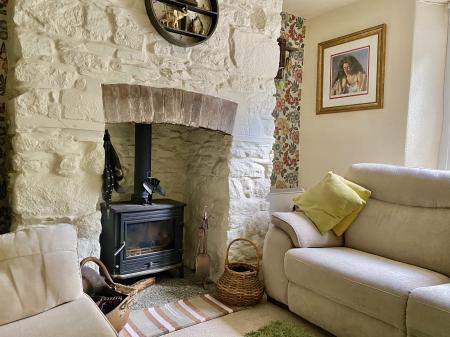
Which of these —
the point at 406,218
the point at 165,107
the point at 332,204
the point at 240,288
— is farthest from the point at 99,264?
the point at 406,218

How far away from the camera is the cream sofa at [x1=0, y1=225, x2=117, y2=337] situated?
136 cm

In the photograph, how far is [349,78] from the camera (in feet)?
11.6

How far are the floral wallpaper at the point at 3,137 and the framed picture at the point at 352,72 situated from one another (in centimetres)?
291

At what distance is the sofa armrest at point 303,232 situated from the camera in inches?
94.7

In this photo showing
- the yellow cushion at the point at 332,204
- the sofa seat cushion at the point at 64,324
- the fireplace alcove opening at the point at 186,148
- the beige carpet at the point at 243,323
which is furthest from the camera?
the yellow cushion at the point at 332,204

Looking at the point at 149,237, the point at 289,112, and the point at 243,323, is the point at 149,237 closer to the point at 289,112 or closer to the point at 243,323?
the point at 243,323

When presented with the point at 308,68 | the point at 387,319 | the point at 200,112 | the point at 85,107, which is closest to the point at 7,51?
the point at 85,107

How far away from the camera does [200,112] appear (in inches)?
99.0

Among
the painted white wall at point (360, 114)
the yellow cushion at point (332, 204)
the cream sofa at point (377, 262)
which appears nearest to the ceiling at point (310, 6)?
the painted white wall at point (360, 114)

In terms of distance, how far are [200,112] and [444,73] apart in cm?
220

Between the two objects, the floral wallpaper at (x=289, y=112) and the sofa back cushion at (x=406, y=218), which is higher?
the floral wallpaper at (x=289, y=112)

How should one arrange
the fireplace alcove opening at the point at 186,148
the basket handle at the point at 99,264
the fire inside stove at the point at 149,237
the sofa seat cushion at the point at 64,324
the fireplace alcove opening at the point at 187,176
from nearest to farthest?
the sofa seat cushion at the point at 64,324, the basket handle at the point at 99,264, the fireplace alcove opening at the point at 186,148, the fire inside stove at the point at 149,237, the fireplace alcove opening at the point at 187,176

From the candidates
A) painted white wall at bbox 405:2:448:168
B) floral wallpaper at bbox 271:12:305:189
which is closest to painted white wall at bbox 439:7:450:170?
painted white wall at bbox 405:2:448:168

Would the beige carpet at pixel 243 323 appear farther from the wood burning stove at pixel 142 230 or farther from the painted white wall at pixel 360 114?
the painted white wall at pixel 360 114
